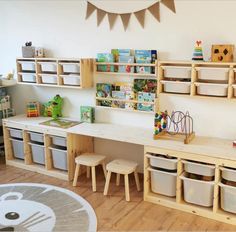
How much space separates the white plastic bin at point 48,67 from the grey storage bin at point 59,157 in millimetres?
940

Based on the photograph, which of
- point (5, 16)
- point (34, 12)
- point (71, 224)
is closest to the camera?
point (71, 224)

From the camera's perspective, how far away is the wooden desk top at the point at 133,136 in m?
2.79

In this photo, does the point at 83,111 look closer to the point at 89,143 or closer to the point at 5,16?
the point at 89,143

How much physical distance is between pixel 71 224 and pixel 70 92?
1808 millimetres

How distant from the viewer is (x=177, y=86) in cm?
301

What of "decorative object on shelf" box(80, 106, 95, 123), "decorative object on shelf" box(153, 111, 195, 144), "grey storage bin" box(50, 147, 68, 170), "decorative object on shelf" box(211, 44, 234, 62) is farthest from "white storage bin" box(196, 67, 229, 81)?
"grey storage bin" box(50, 147, 68, 170)

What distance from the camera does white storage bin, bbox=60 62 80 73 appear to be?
359cm

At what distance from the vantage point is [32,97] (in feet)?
14.5

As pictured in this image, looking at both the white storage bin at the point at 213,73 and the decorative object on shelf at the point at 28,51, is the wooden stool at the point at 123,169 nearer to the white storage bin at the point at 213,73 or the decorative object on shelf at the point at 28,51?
the white storage bin at the point at 213,73

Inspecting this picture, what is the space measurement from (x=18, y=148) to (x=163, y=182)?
1993 millimetres

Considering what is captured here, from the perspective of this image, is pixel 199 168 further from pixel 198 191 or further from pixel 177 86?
pixel 177 86

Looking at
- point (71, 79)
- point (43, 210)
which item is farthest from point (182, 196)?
point (71, 79)

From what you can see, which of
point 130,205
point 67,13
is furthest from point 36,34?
point 130,205

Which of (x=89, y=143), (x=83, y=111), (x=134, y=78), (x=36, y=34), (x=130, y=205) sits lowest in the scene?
(x=130, y=205)
